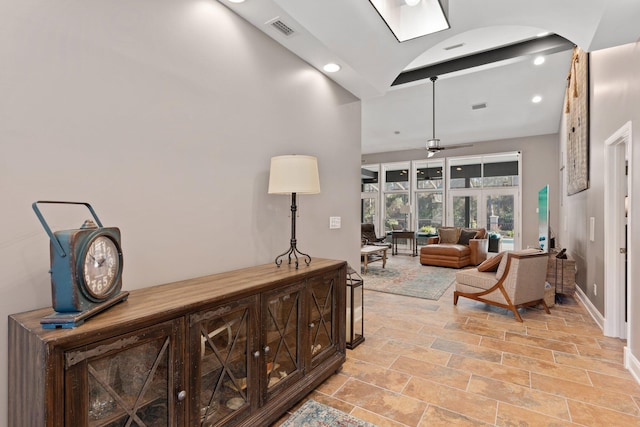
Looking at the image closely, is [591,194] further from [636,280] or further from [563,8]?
[563,8]

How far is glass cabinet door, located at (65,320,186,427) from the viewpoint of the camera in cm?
113

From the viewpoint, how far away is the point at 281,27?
253 centimetres

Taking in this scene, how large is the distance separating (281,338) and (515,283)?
10.4 ft

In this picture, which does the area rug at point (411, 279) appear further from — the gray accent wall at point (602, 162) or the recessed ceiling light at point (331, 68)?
the recessed ceiling light at point (331, 68)

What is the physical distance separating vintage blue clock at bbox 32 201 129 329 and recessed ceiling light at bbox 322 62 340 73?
251 centimetres

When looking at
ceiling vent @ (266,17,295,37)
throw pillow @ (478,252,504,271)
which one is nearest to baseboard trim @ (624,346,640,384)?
throw pillow @ (478,252,504,271)

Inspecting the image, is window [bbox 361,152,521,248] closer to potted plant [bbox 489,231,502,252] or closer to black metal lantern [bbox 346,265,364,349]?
potted plant [bbox 489,231,502,252]

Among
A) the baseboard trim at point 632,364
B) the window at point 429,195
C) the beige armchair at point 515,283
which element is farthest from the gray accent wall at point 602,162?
the window at point 429,195

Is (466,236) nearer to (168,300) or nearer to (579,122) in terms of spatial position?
(579,122)

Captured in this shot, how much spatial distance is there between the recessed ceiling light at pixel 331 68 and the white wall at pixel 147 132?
284 mm

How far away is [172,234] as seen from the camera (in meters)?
1.98

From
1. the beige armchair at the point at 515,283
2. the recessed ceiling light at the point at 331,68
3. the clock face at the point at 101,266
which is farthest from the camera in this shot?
the beige armchair at the point at 515,283

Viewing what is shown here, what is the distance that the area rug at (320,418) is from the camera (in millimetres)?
1981

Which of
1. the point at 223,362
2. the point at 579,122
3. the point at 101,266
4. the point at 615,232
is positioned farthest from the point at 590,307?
the point at 101,266
